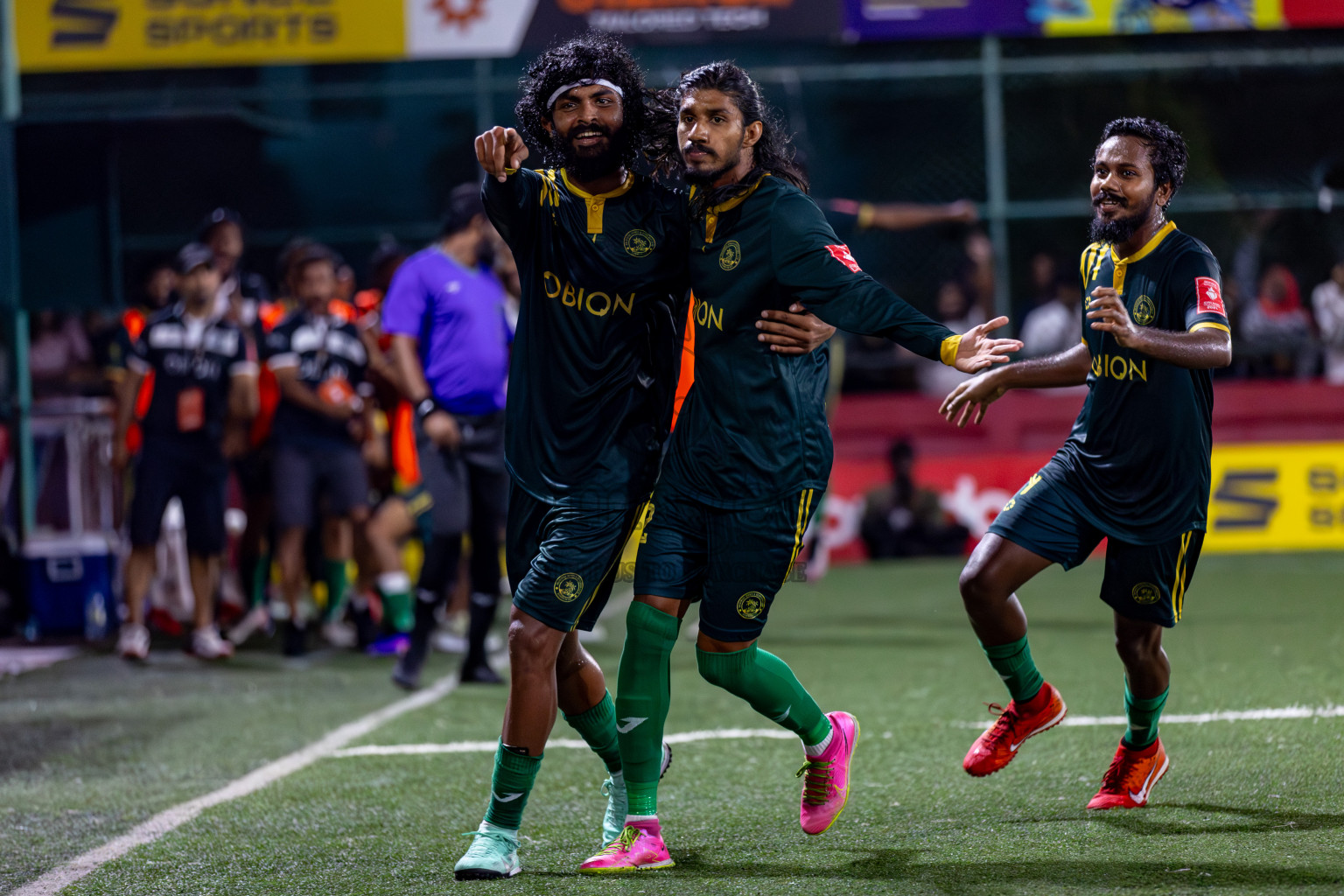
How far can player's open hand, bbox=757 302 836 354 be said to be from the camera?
3.96 metres

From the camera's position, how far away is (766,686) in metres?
4.15

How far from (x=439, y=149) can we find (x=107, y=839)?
14.0m

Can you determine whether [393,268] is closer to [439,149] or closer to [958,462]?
[958,462]

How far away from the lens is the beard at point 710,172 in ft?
13.1

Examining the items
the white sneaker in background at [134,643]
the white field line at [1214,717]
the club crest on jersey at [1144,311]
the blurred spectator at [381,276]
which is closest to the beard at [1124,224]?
the club crest on jersey at [1144,311]

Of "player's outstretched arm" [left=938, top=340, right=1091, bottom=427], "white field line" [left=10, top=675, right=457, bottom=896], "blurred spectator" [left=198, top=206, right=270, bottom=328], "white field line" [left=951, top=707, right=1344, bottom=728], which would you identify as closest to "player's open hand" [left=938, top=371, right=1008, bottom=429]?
"player's outstretched arm" [left=938, top=340, right=1091, bottom=427]

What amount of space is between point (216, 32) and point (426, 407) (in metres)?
8.03

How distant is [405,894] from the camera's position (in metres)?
3.79

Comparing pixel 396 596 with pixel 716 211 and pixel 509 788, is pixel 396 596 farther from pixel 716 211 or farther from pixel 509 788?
pixel 716 211

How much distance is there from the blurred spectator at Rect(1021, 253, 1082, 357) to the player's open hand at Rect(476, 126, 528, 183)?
9850mm

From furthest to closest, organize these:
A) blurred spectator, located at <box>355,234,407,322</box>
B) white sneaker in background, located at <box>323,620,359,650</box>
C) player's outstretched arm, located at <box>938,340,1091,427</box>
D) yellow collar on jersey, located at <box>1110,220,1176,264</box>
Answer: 1. blurred spectator, located at <box>355,234,407,322</box>
2. white sneaker in background, located at <box>323,620,359,650</box>
3. yellow collar on jersey, located at <box>1110,220,1176,264</box>
4. player's outstretched arm, located at <box>938,340,1091,427</box>

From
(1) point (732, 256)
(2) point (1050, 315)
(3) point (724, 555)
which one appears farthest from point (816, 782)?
(2) point (1050, 315)

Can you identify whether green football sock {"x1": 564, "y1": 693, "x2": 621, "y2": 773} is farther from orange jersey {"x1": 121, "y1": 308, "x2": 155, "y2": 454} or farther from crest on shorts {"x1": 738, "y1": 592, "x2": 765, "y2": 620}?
orange jersey {"x1": 121, "y1": 308, "x2": 155, "y2": 454}

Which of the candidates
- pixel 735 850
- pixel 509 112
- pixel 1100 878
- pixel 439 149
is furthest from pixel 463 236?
pixel 439 149
